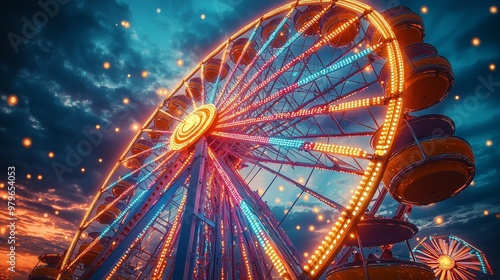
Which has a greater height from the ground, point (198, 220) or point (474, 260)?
point (474, 260)

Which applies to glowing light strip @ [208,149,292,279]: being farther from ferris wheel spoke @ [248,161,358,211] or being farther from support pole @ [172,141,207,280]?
ferris wheel spoke @ [248,161,358,211]

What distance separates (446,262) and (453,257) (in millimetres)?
619

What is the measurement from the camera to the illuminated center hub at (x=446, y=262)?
1934cm

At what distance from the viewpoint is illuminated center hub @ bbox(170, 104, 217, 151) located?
9.55 metres

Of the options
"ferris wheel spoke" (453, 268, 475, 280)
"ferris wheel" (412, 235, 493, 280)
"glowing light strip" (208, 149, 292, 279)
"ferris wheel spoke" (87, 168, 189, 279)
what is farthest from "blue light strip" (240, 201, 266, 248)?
"ferris wheel spoke" (453, 268, 475, 280)

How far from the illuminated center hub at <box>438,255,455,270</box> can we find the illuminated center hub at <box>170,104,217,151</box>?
21076mm

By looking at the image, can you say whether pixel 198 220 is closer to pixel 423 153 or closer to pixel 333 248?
pixel 333 248

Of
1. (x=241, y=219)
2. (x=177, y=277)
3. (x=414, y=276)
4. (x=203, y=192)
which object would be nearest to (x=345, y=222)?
(x=414, y=276)

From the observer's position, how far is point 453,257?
63.7 ft

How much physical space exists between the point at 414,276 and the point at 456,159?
2.73 meters

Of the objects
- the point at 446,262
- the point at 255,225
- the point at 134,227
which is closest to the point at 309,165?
the point at 255,225

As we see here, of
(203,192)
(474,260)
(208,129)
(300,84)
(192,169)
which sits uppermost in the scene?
(474,260)

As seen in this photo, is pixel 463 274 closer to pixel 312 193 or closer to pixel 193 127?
pixel 312 193

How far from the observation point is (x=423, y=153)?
5.90m
